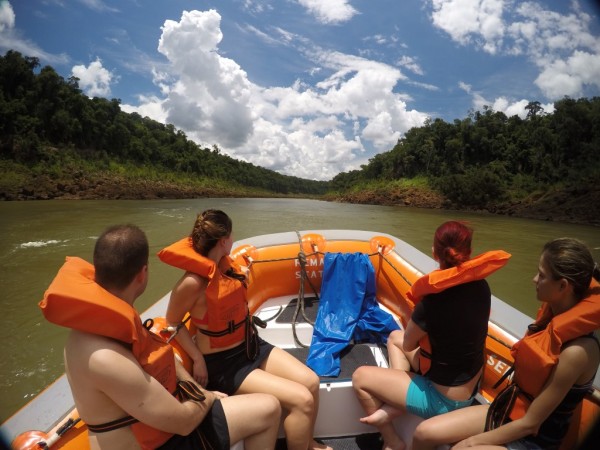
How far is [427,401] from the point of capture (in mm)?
1348

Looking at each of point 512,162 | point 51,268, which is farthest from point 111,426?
point 512,162

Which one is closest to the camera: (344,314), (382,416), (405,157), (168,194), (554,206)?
(382,416)

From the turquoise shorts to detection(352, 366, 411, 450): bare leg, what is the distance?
0.03 m

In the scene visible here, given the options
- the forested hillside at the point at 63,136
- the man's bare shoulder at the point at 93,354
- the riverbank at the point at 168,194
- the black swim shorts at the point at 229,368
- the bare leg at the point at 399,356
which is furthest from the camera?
the forested hillside at the point at 63,136

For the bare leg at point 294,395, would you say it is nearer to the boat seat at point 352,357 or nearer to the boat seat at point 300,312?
the boat seat at point 352,357

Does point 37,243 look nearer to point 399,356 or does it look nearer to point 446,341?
point 399,356

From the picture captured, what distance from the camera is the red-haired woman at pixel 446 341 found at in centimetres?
129

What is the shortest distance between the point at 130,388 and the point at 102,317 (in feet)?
0.65

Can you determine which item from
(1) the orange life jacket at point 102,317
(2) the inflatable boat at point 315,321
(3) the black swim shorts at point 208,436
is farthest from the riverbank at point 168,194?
(1) the orange life jacket at point 102,317

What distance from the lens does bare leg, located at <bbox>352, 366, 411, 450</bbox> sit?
4.68ft

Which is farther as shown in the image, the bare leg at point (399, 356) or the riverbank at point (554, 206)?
the riverbank at point (554, 206)

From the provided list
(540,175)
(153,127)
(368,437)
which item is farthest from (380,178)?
(368,437)

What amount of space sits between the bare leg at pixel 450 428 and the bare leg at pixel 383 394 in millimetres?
184

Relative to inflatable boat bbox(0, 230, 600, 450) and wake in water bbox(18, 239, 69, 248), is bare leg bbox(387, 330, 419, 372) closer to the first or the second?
inflatable boat bbox(0, 230, 600, 450)
